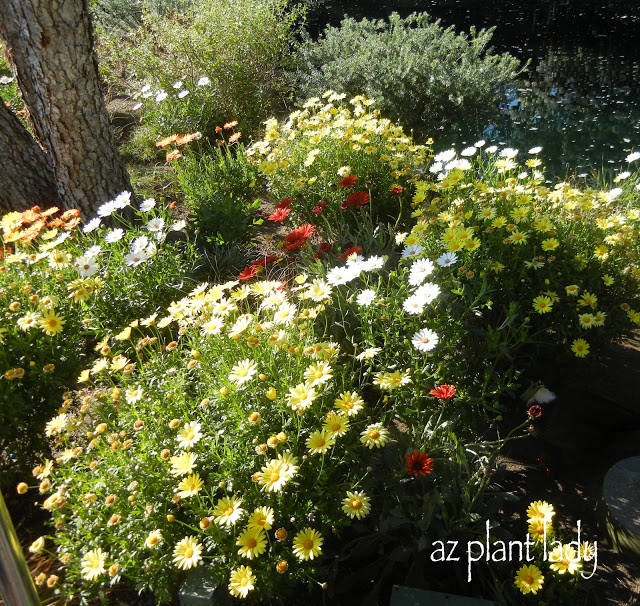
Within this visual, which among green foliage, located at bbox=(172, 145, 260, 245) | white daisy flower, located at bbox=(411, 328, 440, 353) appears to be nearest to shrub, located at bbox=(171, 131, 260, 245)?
green foliage, located at bbox=(172, 145, 260, 245)

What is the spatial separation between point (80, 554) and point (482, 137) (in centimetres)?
431

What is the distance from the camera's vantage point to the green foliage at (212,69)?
483 centimetres

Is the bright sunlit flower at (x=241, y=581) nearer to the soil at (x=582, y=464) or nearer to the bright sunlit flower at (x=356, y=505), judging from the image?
the bright sunlit flower at (x=356, y=505)

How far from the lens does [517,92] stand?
6.16m

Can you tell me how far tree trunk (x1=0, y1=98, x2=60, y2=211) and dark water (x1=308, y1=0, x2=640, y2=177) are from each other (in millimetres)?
3151

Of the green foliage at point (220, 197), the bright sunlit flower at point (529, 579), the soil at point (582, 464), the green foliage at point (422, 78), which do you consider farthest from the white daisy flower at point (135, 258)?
the green foliage at point (422, 78)

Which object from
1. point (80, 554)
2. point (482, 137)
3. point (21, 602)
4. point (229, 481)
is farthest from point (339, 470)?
point (482, 137)

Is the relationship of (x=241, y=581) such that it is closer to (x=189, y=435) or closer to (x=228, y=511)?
(x=228, y=511)

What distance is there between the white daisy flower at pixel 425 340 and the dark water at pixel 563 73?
2.53 m

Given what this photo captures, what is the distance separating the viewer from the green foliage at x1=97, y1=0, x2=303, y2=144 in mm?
4828

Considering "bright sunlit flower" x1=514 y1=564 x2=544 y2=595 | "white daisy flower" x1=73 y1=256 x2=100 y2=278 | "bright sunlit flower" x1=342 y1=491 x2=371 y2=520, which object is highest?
"white daisy flower" x1=73 y1=256 x2=100 y2=278

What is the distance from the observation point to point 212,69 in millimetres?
5102

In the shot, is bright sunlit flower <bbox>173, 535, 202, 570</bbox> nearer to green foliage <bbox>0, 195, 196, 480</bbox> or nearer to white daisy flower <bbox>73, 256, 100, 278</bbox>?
green foliage <bbox>0, 195, 196, 480</bbox>

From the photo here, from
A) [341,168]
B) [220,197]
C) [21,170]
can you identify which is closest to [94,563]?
[341,168]
